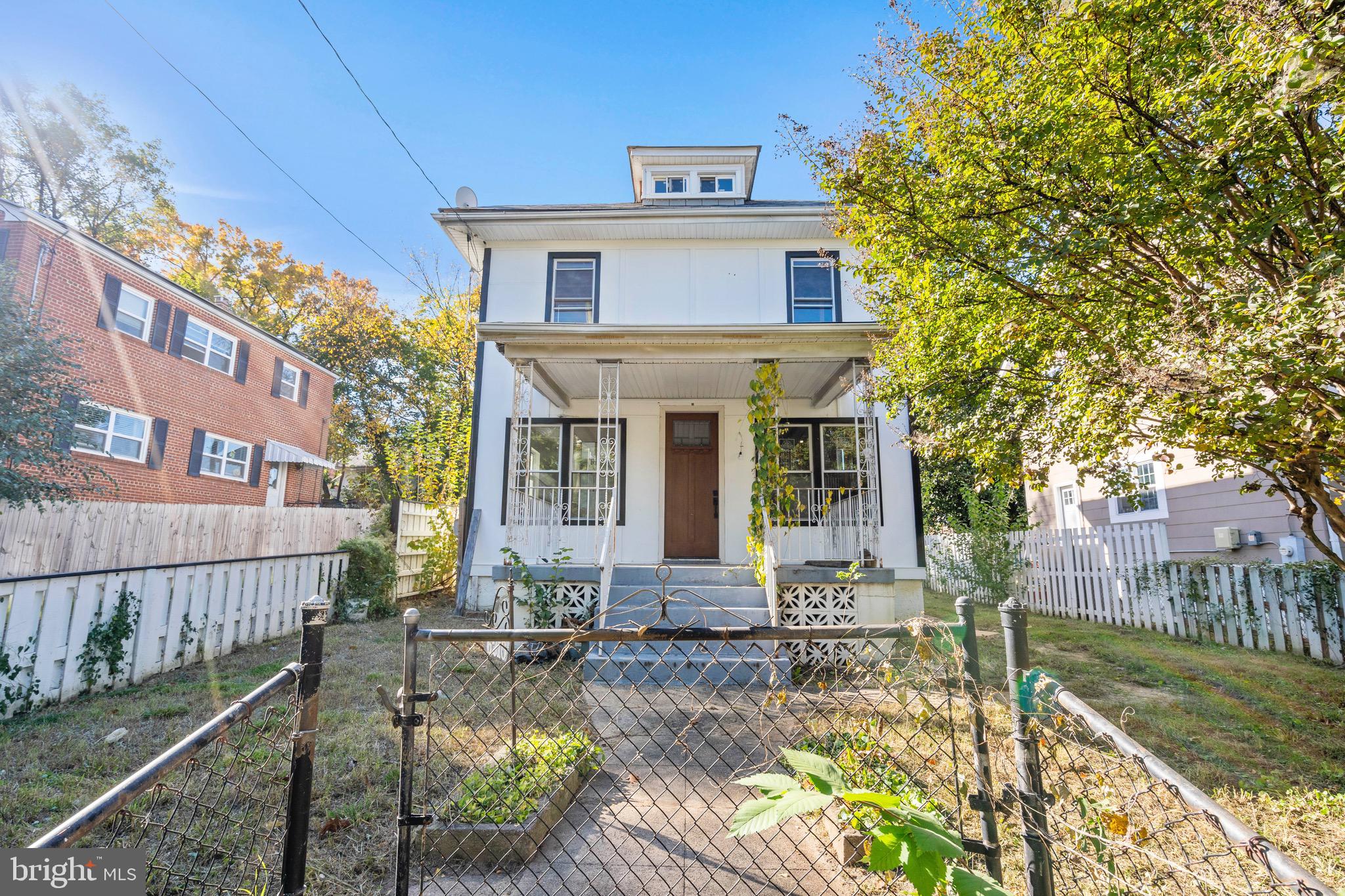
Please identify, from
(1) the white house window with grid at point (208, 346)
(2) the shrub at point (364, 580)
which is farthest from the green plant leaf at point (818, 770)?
(1) the white house window with grid at point (208, 346)

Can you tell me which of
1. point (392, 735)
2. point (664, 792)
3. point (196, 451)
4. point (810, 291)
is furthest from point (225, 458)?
point (664, 792)

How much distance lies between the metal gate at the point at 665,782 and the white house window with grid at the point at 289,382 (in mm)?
17091

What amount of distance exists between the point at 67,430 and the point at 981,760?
35.7 ft

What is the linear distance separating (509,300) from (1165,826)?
9.67 meters

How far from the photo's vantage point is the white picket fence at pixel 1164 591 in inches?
242

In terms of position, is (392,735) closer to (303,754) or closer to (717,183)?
(303,754)

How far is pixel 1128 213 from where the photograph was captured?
3.46m

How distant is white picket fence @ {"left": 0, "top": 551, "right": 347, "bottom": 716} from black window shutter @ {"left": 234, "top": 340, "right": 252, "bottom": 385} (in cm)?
1051

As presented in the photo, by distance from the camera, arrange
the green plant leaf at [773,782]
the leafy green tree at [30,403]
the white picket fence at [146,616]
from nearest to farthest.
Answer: the green plant leaf at [773,782] → the white picket fence at [146,616] → the leafy green tree at [30,403]

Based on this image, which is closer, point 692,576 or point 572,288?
point 692,576

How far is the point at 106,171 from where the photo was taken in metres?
18.2

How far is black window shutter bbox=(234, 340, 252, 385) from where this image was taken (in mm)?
15375

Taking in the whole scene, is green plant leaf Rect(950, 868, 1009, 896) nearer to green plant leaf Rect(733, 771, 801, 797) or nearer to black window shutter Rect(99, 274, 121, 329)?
green plant leaf Rect(733, 771, 801, 797)

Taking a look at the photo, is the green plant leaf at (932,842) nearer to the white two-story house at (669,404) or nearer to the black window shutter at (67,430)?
the white two-story house at (669,404)
